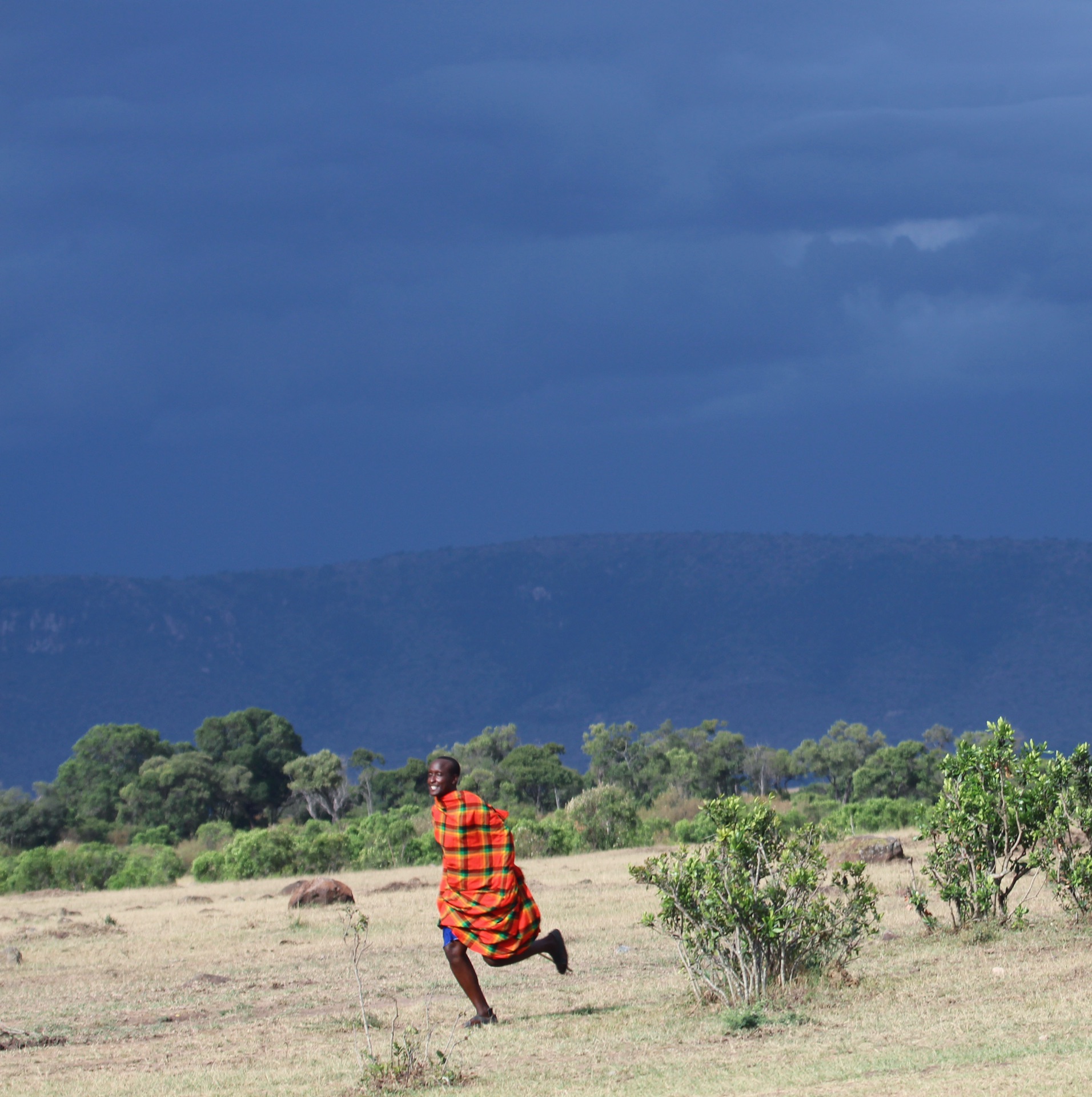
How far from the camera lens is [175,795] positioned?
180 feet

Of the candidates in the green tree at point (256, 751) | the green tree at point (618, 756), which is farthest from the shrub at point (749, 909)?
the green tree at point (256, 751)

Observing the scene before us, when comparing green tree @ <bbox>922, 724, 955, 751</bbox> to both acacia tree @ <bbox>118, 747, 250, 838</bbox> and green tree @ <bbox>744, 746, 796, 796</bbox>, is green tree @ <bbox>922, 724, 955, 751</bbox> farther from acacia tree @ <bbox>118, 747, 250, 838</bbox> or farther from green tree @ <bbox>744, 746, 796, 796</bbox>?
acacia tree @ <bbox>118, 747, 250, 838</bbox>

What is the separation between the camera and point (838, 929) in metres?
10.8

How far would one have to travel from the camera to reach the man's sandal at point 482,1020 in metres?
10.1

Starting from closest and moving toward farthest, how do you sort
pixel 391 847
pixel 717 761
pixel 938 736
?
pixel 391 847, pixel 717 761, pixel 938 736

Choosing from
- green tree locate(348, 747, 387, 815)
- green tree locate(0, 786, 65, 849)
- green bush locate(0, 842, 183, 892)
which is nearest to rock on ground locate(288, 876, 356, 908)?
green bush locate(0, 842, 183, 892)

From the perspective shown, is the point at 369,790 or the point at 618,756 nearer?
the point at 369,790

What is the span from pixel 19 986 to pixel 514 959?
777 centimetres

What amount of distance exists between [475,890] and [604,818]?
2760 centimetres

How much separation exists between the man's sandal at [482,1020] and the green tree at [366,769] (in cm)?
4603

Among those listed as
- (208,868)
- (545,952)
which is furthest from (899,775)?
(545,952)

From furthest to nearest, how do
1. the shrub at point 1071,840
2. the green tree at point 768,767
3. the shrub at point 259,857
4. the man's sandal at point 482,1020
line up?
the green tree at point 768,767
the shrub at point 259,857
the shrub at point 1071,840
the man's sandal at point 482,1020

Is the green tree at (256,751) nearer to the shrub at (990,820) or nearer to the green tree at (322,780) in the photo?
the green tree at (322,780)

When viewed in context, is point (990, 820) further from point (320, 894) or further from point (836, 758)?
point (836, 758)
